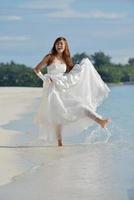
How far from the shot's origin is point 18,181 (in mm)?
6375

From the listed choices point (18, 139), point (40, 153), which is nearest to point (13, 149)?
point (40, 153)

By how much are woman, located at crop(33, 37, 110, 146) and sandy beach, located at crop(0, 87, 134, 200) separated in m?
0.38

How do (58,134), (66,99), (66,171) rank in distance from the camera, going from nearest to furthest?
1. (66,171)
2. (66,99)
3. (58,134)

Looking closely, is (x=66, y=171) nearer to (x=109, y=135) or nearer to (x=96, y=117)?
(x=96, y=117)

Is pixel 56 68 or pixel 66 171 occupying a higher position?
pixel 56 68

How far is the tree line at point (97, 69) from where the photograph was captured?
57.9m

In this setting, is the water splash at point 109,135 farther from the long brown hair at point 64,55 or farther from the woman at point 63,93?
the long brown hair at point 64,55

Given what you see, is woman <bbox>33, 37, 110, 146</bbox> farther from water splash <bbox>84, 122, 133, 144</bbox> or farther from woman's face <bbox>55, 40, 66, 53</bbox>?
water splash <bbox>84, 122, 133, 144</bbox>

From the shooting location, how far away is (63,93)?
9.27 m

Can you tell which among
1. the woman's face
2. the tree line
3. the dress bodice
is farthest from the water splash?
the tree line

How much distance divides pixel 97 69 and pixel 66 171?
195ft

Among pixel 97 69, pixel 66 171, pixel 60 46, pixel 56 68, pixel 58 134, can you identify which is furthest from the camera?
pixel 97 69

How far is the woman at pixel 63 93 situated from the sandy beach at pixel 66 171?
0.38 m

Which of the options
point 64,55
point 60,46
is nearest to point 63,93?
point 64,55
